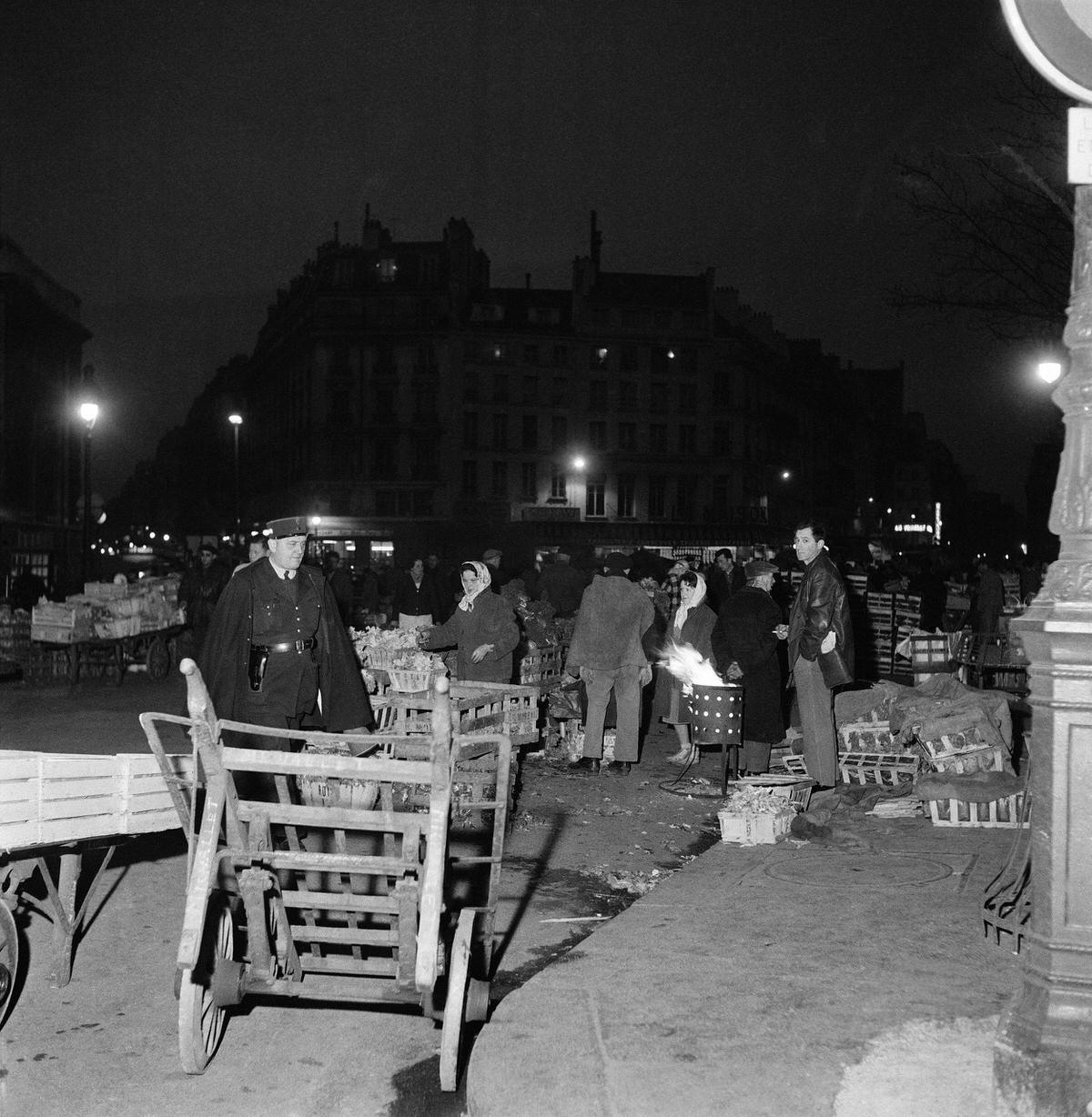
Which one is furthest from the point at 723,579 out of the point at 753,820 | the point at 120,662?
the point at 753,820

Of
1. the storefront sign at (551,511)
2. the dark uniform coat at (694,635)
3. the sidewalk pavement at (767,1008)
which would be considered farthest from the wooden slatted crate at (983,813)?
the storefront sign at (551,511)

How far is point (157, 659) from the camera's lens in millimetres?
19266

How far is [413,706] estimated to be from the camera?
934cm

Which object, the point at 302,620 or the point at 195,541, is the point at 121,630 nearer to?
the point at 302,620

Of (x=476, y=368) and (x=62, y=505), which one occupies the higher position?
(x=476, y=368)

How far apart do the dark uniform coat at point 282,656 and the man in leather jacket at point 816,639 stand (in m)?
3.67

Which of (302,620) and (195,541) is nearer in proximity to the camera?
(302,620)

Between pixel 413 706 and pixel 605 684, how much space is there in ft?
9.07

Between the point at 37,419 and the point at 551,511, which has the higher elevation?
the point at 37,419

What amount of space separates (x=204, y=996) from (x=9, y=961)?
3.70 ft

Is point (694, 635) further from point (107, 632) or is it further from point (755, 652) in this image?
point (107, 632)

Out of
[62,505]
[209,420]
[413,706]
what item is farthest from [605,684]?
[209,420]

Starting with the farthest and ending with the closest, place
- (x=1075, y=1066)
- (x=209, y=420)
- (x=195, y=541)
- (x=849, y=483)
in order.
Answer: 1. (x=209, y=420)
2. (x=849, y=483)
3. (x=195, y=541)
4. (x=1075, y=1066)

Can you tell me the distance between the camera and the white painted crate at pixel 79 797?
199 inches
